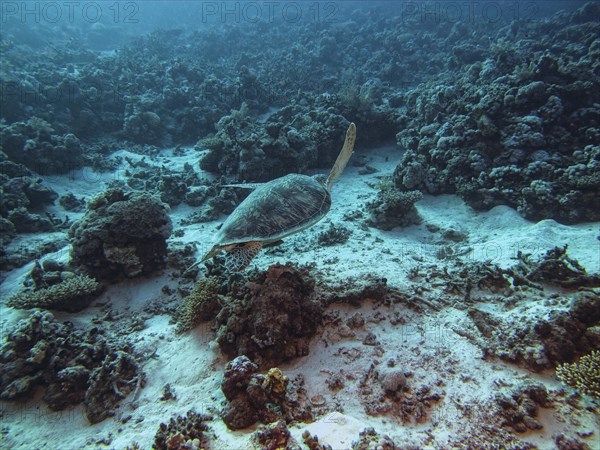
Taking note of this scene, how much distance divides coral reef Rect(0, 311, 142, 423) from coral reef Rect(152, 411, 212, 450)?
1.11 metres

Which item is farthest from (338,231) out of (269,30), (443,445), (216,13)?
(216,13)

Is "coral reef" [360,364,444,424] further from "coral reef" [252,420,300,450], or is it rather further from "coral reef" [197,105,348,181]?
"coral reef" [197,105,348,181]

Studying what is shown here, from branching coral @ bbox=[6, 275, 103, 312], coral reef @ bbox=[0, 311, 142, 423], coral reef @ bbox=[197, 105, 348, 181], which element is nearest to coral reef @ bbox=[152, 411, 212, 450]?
coral reef @ bbox=[0, 311, 142, 423]

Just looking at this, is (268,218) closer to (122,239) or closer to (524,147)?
(122,239)

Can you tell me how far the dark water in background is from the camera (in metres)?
27.0

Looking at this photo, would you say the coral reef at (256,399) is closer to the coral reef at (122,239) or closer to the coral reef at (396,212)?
the coral reef at (122,239)

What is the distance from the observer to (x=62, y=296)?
15.9 feet

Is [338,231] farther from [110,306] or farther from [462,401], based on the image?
[110,306]

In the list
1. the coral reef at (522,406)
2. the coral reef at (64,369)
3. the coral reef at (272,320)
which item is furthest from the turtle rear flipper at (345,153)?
the coral reef at (64,369)

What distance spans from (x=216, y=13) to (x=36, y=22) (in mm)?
22944

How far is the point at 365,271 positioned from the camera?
505 centimetres

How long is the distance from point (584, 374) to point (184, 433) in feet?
13.4

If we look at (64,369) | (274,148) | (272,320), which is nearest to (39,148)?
(274,148)

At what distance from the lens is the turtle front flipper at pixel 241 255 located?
14.3ft
